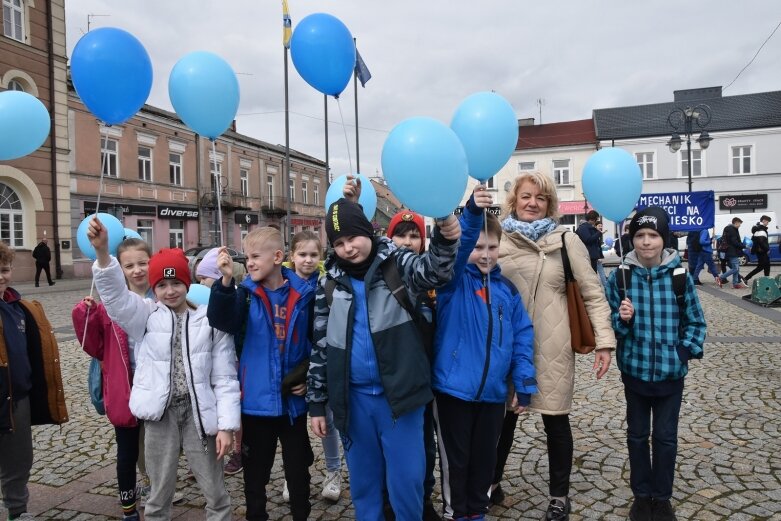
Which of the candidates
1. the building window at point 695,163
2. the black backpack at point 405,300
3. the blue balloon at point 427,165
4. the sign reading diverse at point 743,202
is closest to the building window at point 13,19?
the black backpack at point 405,300

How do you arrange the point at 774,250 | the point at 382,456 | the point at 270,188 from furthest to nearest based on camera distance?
the point at 270,188 < the point at 774,250 < the point at 382,456

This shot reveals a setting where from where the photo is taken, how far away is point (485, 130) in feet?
8.51

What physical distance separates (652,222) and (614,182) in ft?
1.58

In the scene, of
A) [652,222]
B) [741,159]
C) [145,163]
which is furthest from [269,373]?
[741,159]

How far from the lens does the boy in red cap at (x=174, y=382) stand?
2.43m

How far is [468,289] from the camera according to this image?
246cm

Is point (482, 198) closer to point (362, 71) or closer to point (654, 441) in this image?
point (654, 441)

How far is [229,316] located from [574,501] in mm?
2276

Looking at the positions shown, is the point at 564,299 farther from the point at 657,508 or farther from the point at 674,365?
the point at 657,508

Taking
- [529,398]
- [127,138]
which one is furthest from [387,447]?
[127,138]

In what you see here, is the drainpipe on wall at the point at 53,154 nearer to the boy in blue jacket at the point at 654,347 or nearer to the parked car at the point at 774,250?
the boy in blue jacket at the point at 654,347

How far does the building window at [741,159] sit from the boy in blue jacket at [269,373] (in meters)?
36.5

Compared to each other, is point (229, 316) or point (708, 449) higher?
point (229, 316)

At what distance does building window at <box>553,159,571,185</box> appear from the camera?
34.9 metres
